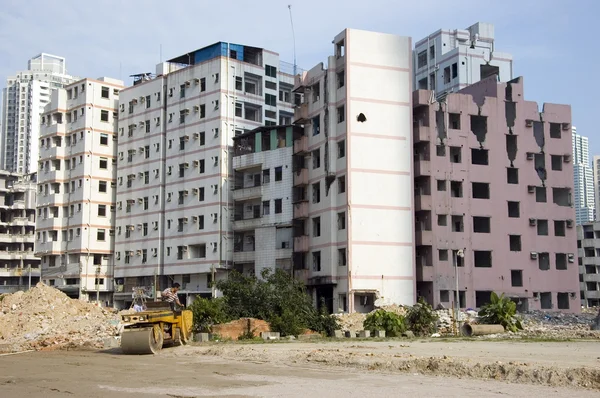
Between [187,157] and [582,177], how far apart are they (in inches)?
5031

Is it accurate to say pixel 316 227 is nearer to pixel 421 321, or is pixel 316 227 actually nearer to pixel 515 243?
pixel 515 243

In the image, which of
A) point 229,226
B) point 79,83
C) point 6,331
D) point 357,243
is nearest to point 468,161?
point 357,243

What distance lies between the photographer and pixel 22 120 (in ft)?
575

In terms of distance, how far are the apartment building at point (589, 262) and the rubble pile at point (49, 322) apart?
83522 mm

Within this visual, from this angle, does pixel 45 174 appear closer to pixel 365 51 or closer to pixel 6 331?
pixel 365 51

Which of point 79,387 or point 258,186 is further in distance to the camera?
point 258,186

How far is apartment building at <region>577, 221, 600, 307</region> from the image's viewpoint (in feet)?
370

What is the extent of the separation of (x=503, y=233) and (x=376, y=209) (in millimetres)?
12626

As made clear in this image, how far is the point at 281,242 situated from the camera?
74188mm

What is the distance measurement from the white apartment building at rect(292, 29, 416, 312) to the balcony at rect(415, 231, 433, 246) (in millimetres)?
857

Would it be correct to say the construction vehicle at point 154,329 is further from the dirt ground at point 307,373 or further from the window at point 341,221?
the window at point 341,221

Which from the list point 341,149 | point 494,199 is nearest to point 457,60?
point 494,199

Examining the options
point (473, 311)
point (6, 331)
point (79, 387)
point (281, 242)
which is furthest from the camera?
point (281, 242)

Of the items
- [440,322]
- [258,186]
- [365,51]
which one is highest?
[365,51]
